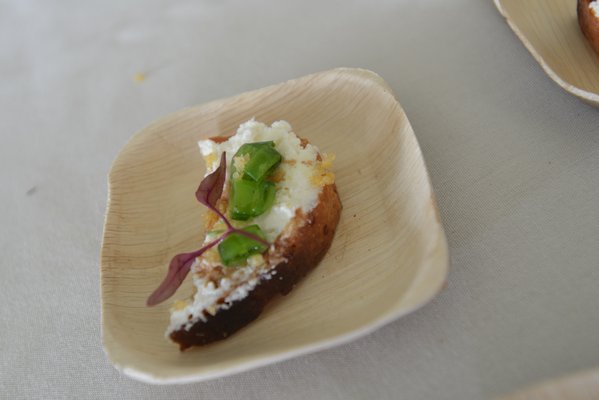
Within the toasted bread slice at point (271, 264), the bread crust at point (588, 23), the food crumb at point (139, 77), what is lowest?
the food crumb at point (139, 77)

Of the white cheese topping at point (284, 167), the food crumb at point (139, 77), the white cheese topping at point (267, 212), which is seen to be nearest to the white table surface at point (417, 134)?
the food crumb at point (139, 77)

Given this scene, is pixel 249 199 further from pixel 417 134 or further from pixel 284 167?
pixel 417 134

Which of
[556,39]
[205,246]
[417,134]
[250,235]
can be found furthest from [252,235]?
[556,39]

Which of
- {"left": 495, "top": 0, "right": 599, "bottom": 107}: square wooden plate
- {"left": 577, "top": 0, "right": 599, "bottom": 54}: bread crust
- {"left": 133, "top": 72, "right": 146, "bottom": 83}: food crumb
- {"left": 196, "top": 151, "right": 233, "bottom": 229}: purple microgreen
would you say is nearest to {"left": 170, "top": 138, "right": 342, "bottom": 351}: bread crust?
{"left": 196, "top": 151, "right": 233, "bottom": 229}: purple microgreen

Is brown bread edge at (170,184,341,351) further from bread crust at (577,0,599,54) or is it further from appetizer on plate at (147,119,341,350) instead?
bread crust at (577,0,599,54)

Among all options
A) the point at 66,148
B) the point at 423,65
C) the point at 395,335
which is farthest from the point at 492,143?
the point at 66,148

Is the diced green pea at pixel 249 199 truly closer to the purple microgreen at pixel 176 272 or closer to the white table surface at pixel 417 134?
the purple microgreen at pixel 176 272
